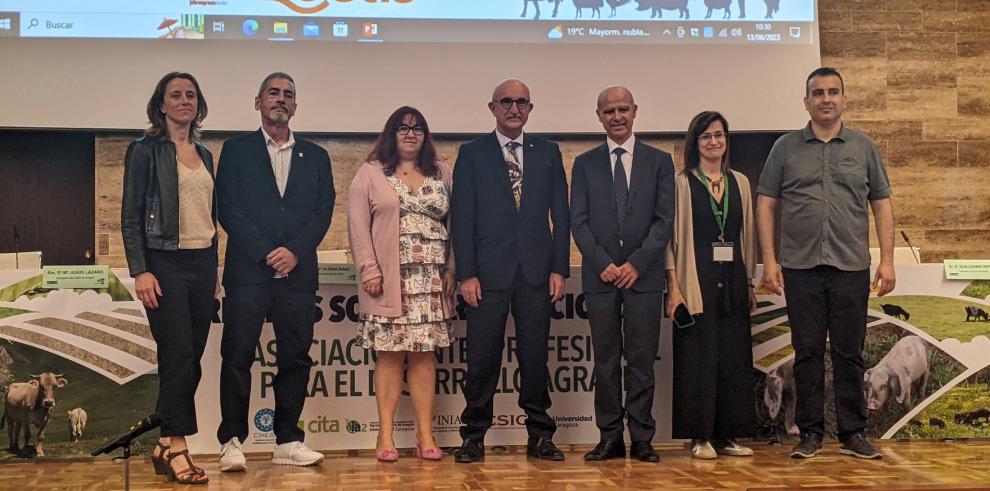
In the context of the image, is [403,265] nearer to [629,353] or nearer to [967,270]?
[629,353]

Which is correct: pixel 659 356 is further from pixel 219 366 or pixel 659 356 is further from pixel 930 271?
pixel 219 366

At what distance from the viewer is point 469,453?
424 centimetres

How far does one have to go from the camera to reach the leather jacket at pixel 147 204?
148 inches

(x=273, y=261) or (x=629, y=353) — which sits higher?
(x=273, y=261)

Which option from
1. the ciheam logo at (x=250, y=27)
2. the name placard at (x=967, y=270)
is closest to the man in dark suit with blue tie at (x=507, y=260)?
the name placard at (x=967, y=270)

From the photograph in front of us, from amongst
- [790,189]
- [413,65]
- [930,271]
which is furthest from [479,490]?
[413,65]

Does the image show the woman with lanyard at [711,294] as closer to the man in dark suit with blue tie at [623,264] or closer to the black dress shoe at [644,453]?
the man in dark suit with blue tie at [623,264]

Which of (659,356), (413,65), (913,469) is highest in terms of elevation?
(413,65)

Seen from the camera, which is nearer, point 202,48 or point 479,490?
point 479,490

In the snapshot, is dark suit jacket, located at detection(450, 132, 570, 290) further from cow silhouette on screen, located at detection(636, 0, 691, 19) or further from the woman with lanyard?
cow silhouette on screen, located at detection(636, 0, 691, 19)

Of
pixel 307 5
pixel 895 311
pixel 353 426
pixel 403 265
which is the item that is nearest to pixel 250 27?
pixel 307 5

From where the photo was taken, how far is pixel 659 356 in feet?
15.7

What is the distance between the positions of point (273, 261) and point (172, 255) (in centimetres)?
40

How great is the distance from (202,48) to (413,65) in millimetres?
1280
